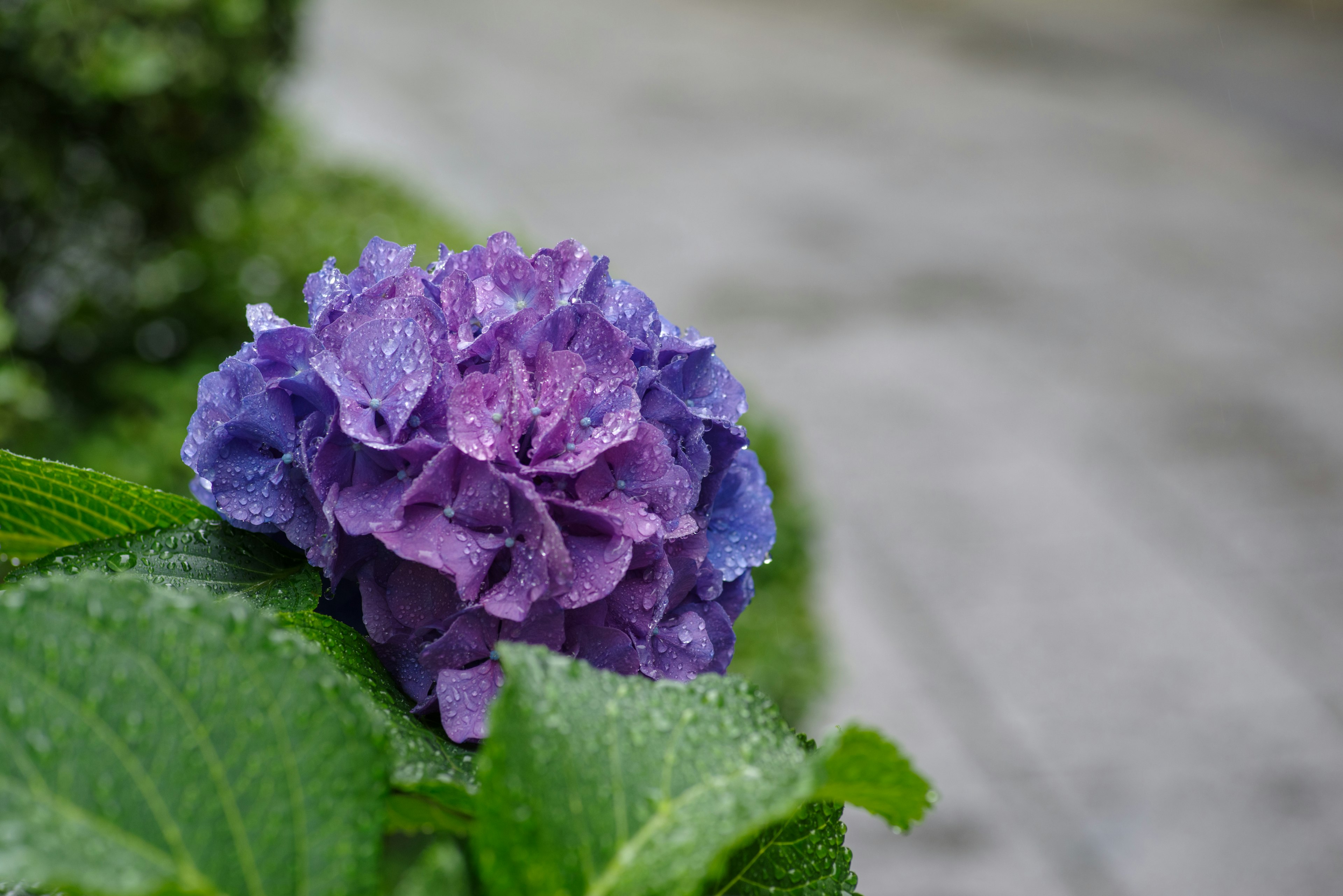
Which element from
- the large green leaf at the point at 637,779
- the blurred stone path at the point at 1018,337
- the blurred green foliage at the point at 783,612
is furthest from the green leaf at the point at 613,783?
the blurred stone path at the point at 1018,337

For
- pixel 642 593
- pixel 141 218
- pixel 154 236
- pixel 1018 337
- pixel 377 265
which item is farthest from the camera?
pixel 1018 337

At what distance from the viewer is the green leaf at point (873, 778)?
0.67m

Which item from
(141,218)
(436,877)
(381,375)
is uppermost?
(141,218)

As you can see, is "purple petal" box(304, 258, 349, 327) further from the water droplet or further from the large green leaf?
the large green leaf

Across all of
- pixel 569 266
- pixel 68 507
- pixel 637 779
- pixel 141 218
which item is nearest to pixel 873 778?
pixel 637 779

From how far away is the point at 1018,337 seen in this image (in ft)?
21.7

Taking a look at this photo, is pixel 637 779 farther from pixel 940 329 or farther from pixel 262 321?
pixel 940 329

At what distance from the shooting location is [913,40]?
1222 centimetres

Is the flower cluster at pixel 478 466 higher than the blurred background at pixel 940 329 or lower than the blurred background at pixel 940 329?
lower

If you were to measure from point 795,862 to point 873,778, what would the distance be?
0.17 metres

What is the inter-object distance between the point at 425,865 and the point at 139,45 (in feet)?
11.5

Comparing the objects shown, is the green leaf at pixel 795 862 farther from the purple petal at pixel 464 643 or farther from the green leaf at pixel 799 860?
the purple petal at pixel 464 643

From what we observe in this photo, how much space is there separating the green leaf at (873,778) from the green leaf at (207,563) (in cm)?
42

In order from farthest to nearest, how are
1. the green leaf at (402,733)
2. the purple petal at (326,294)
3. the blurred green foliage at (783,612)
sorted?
1. the blurred green foliage at (783,612)
2. the purple petal at (326,294)
3. the green leaf at (402,733)
